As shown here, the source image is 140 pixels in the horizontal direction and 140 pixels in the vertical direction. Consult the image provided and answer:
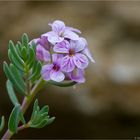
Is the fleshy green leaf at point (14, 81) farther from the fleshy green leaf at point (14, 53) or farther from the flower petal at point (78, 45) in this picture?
the flower petal at point (78, 45)

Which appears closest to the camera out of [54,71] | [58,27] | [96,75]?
[54,71]

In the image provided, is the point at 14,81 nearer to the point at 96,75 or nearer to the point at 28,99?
the point at 28,99

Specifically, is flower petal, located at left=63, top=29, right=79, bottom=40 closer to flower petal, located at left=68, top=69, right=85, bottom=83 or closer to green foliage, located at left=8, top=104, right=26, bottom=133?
flower petal, located at left=68, top=69, right=85, bottom=83

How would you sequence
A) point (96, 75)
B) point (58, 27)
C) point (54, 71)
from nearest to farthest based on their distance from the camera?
point (54, 71) → point (58, 27) → point (96, 75)

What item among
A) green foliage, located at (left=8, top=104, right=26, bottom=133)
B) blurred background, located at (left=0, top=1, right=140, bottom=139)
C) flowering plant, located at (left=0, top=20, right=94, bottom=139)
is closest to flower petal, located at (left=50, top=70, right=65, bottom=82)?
flowering plant, located at (left=0, top=20, right=94, bottom=139)

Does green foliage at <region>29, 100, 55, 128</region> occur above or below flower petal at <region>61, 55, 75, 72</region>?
below

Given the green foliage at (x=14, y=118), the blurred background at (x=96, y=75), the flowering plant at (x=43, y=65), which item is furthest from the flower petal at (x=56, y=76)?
the blurred background at (x=96, y=75)

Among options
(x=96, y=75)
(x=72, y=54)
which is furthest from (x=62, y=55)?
(x=96, y=75)

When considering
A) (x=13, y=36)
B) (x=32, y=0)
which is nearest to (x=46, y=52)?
(x=13, y=36)
